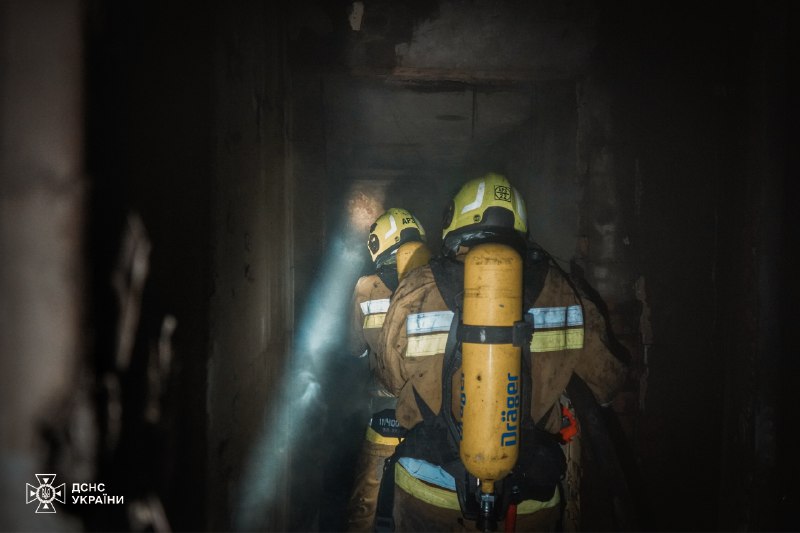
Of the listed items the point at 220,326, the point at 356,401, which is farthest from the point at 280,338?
the point at 356,401


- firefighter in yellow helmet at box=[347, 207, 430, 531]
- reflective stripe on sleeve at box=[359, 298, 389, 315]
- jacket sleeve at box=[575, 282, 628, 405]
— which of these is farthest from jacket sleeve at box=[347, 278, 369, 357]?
jacket sleeve at box=[575, 282, 628, 405]

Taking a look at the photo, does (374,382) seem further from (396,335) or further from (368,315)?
(396,335)

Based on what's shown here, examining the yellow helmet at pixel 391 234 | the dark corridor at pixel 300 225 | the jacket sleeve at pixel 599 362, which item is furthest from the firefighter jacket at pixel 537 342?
the yellow helmet at pixel 391 234

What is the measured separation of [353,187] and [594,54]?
376 cm

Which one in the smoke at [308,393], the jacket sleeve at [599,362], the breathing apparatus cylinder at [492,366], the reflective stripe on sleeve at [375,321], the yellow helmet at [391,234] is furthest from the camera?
the yellow helmet at [391,234]

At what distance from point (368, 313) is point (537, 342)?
1.38 metres

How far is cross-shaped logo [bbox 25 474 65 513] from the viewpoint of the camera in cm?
88

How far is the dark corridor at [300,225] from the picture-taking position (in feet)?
2.90

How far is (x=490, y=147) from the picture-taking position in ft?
14.8

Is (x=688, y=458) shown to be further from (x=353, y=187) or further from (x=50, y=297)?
(x=353, y=187)

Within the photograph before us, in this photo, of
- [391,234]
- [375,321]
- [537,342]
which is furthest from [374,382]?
[537,342]

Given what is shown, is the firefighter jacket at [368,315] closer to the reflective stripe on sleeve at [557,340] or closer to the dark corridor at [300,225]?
the dark corridor at [300,225]

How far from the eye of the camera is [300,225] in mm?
2859

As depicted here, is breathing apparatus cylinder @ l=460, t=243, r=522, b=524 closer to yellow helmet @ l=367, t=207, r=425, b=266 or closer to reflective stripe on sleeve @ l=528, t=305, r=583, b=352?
reflective stripe on sleeve @ l=528, t=305, r=583, b=352
